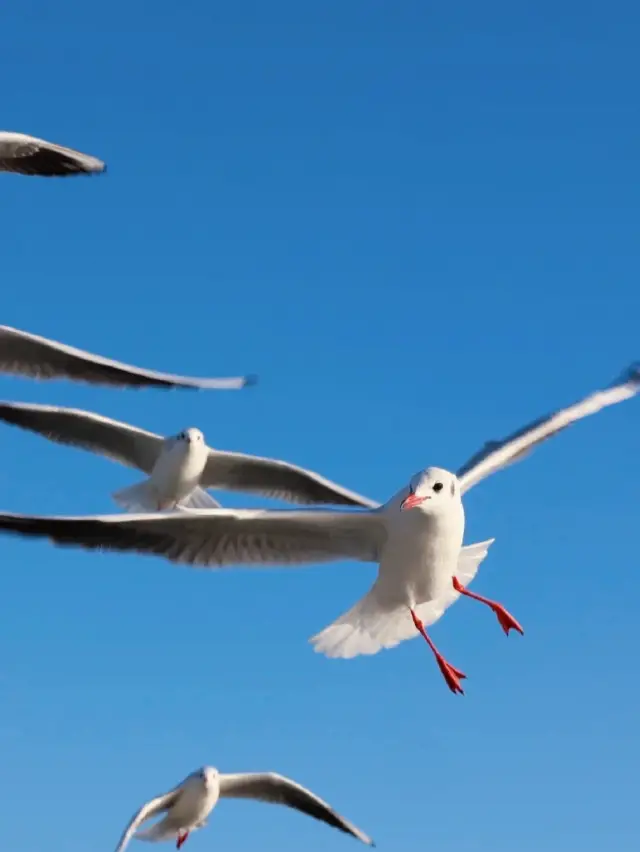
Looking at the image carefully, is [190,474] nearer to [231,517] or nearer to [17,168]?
[17,168]

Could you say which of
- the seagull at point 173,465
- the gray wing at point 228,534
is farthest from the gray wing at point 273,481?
the gray wing at point 228,534

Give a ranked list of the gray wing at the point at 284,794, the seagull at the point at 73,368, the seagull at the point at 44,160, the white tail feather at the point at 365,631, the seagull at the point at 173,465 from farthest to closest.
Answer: the seagull at the point at 173,465
the gray wing at the point at 284,794
the seagull at the point at 73,368
the seagull at the point at 44,160
the white tail feather at the point at 365,631

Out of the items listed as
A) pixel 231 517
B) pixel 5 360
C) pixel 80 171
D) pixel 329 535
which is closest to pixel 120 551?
pixel 231 517

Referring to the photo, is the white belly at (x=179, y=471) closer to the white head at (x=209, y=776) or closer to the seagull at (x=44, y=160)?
the white head at (x=209, y=776)

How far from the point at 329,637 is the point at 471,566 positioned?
3.23 feet

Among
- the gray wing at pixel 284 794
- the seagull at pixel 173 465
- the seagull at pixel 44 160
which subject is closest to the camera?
the seagull at pixel 44 160

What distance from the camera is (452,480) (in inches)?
336

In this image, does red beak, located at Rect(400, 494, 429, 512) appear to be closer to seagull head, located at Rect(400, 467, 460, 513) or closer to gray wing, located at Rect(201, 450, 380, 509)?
seagull head, located at Rect(400, 467, 460, 513)

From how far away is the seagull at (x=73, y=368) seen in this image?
477 inches

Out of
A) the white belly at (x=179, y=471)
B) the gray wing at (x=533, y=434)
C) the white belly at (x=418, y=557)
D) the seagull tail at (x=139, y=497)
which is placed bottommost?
the white belly at (x=418, y=557)

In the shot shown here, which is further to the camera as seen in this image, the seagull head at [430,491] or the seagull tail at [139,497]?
the seagull tail at [139,497]

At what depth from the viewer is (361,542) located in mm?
8977

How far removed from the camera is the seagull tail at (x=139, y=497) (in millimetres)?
13789

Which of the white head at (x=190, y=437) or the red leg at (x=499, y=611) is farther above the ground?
the white head at (x=190, y=437)
